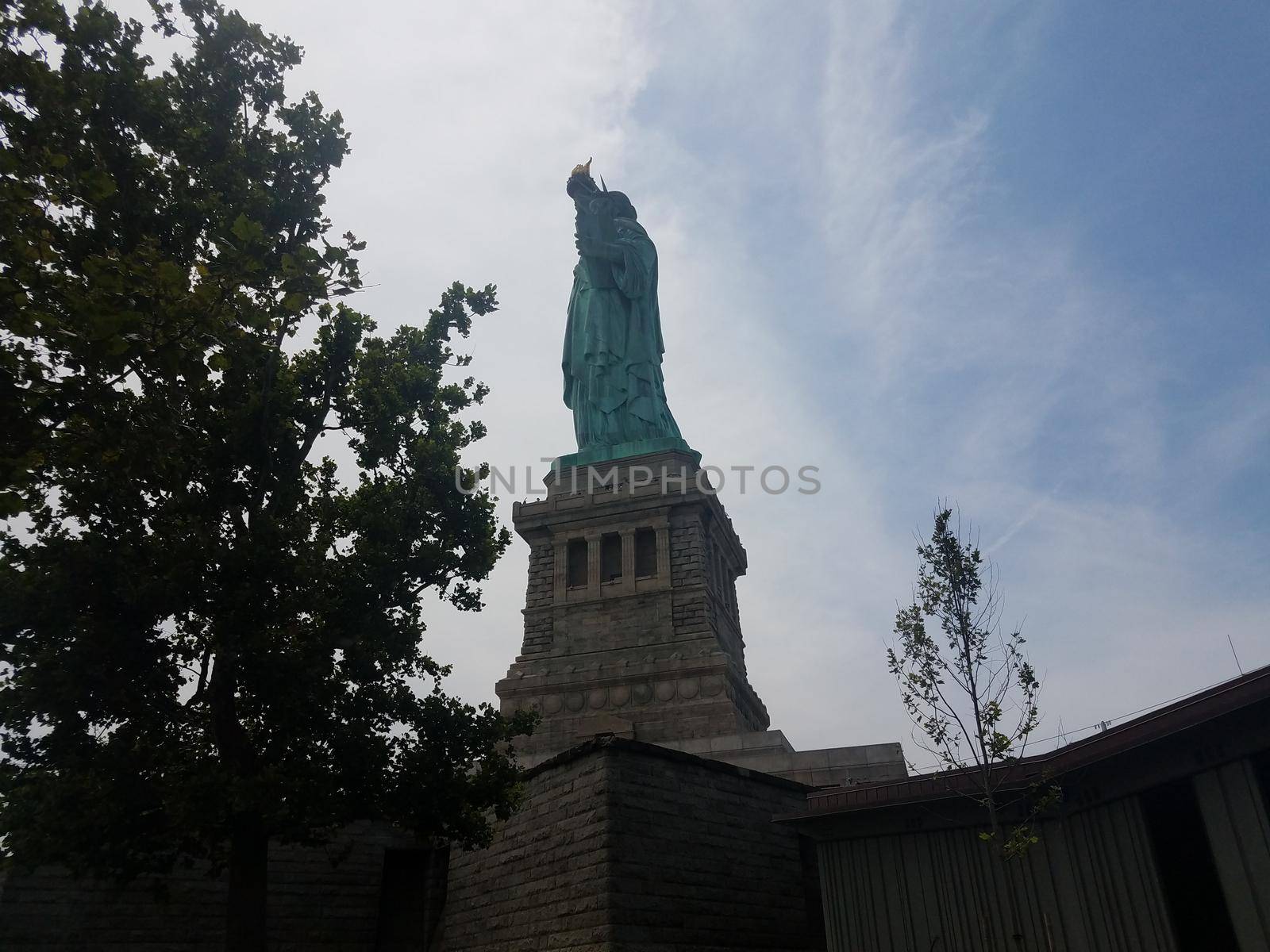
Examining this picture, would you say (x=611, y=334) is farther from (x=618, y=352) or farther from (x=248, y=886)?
(x=248, y=886)

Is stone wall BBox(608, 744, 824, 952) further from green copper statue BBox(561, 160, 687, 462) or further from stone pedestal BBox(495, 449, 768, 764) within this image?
green copper statue BBox(561, 160, 687, 462)

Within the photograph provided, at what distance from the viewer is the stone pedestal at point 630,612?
86.9ft

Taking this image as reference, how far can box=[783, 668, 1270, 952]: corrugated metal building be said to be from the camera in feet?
31.8

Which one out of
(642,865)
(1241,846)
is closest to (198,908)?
(642,865)

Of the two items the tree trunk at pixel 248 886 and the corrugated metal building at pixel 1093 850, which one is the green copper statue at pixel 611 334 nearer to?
the corrugated metal building at pixel 1093 850

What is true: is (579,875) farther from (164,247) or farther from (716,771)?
(164,247)

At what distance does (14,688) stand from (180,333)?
6149 millimetres

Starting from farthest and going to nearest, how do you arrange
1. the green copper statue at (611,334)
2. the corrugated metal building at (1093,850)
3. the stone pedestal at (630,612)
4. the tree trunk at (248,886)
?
the green copper statue at (611,334) → the stone pedestal at (630,612) → the tree trunk at (248,886) → the corrugated metal building at (1093,850)

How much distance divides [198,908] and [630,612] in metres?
14.2

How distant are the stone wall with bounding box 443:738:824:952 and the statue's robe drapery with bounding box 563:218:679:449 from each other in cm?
1800

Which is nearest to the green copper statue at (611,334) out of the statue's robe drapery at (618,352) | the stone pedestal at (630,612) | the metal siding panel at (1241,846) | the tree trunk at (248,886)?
the statue's robe drapery at (618,352)

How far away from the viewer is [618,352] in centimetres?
3462

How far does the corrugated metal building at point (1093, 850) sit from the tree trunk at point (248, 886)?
7298mm

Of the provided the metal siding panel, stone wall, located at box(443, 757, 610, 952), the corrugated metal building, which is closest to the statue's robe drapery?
stone wall, located at box(443, 757, 610, 952)
